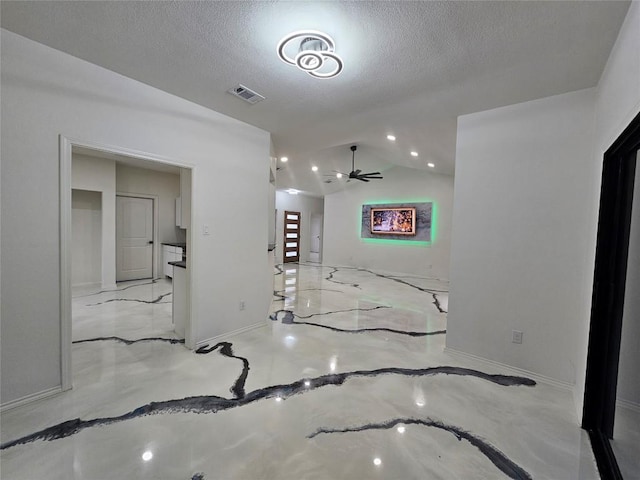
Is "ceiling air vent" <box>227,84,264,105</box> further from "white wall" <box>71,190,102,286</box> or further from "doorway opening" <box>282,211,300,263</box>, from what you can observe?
"doorway opening" <box>282,211,300,263</box>

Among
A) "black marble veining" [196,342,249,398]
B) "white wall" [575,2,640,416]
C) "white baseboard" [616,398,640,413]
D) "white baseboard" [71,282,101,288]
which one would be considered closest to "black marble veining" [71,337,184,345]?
"black marble veining" [196,342,249,398]

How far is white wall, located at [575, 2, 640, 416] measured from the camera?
4.75 ft

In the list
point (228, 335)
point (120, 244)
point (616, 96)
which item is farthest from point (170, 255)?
point (616, 96)

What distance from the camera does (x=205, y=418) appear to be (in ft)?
6.55

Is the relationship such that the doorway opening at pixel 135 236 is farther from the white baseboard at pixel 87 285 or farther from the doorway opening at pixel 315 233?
the doorway opening at pixel 315 233

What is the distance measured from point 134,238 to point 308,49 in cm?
626

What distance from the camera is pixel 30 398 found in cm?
212

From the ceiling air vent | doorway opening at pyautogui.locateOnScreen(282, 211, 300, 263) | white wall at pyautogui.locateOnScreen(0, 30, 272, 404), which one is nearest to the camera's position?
white wall at pyautogui.locateOnScreen(0, 30, 272, 404)

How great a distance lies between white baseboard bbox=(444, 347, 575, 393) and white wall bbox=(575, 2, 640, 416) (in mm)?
236

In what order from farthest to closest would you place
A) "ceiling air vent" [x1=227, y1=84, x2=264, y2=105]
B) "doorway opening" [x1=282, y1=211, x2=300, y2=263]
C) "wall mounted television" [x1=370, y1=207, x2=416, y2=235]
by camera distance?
1. "doorway opening" [x1=282, y1=211, x2=300, y2=263]
2. "wall mounted television" [x1=370, y1=207, x2=416, y2=235]
3. "ceiling air vent" [x1=227, y1=84, x2=264, y2=105]

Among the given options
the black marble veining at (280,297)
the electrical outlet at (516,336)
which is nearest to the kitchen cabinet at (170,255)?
the black marble veining at (280,297)

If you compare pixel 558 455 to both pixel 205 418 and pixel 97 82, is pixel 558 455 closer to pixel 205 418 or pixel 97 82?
pixel 205 418

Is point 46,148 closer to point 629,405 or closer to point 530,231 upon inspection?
point 530,231

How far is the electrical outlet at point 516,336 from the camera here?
8.93 ft
